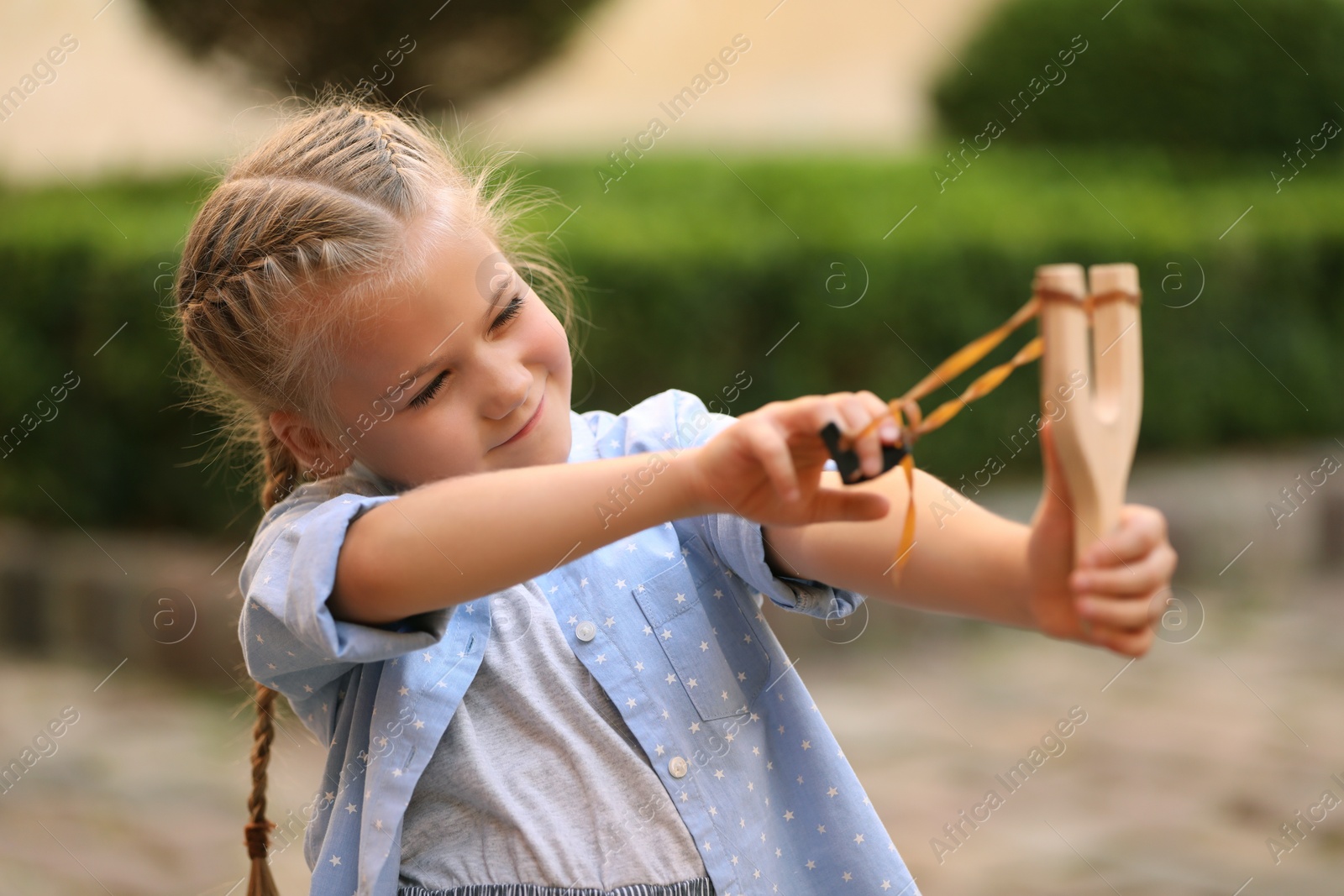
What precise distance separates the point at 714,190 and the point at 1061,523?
4.28 metres

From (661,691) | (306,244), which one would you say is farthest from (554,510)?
(306,244)

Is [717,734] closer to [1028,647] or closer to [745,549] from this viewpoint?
[745,549]

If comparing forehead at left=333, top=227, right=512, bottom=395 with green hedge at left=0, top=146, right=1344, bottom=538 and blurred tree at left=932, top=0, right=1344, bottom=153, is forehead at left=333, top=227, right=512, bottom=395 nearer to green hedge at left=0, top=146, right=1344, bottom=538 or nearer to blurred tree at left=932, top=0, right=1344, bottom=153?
Result: green hedge at left=0, top=146, right=1344, bottom=538

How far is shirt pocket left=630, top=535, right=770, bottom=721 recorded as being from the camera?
58.7 inches

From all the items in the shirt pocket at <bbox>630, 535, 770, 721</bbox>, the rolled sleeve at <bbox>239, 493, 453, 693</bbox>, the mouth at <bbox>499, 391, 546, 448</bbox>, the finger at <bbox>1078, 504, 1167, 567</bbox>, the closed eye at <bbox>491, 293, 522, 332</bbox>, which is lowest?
the shirt pocket at <bbox>630, 535, 770, 721</bbox>

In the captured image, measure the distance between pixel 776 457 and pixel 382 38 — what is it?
5330 millimetres

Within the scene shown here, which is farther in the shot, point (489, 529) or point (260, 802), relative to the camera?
point (260, 802)

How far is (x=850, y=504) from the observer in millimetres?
1124

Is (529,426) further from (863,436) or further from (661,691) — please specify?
(863,436)

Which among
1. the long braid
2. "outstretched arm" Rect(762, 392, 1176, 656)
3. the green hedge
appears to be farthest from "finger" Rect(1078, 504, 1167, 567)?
the green hedge

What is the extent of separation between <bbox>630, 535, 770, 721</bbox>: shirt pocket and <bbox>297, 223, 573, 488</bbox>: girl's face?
192 millimetres

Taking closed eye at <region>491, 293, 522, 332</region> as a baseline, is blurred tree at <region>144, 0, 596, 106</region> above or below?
below

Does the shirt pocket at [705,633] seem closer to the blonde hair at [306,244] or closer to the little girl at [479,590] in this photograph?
the little girl at [479,590]

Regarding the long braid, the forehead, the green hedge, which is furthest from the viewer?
the green hedge
